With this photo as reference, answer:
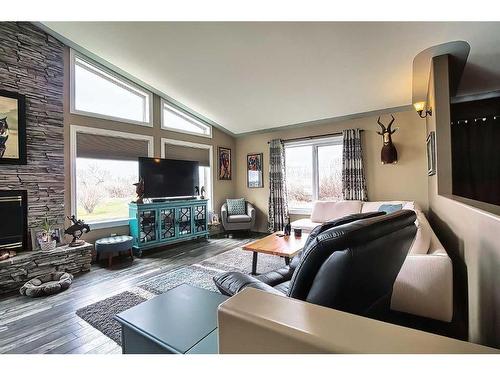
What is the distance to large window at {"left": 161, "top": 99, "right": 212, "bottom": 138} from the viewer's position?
479 cm

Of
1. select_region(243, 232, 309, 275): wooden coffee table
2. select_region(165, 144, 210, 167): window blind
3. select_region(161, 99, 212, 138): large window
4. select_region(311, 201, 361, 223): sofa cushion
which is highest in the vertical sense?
select_region(161, 99, 212, 138): large window

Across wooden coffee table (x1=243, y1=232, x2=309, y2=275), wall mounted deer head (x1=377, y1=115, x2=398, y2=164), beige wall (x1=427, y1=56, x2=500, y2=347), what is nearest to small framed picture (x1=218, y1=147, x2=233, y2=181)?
wooden coffee table (x1=243, y1=232, x2=309, y2=275)

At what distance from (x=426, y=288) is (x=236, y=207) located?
4.12 metres

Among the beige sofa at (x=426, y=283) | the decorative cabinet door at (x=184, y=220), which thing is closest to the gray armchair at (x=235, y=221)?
the decorative cabinet door at (x=184, y=220)

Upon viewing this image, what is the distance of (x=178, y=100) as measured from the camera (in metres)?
4.75

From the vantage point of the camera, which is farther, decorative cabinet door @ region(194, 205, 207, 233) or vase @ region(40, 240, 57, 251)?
decorative cabinet door @ region(194, 205, 207, 233)

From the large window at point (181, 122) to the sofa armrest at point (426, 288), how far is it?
14.5 ft

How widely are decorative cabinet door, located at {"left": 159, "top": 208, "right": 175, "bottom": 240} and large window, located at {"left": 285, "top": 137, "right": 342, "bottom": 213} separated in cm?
250

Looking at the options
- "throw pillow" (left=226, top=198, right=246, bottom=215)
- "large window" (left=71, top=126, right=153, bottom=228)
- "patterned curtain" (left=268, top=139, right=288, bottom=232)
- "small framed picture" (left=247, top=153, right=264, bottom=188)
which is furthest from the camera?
"small framed picture" (left=247, top=153, right=264, bottom=188)

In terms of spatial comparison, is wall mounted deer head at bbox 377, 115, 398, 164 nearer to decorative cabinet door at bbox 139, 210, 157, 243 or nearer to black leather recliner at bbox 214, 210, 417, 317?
black leather recliner at bbox 214, 210, 417, 317

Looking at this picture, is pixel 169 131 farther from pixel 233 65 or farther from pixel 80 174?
pixel 233 65

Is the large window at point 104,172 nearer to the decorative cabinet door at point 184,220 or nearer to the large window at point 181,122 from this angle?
the large window at point 181,122

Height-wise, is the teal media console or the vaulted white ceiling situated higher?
the vaulted white ceiling

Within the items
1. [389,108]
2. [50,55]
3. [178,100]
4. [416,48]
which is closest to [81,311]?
[50,55]
